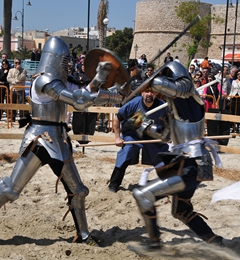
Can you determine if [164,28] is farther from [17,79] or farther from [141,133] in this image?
[141,133]

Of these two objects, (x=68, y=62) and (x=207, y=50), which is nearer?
(x=68, y=62)

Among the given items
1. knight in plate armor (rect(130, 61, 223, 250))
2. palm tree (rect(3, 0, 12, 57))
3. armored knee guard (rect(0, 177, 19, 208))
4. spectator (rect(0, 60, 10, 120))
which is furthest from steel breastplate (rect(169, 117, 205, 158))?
palm tree (rect(3, 0, 12, 57))

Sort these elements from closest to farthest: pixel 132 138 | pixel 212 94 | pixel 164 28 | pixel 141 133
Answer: pixel 141 133, pixel 132 138, pixel 212 94, pixel 164 28

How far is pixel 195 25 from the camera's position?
124 feet

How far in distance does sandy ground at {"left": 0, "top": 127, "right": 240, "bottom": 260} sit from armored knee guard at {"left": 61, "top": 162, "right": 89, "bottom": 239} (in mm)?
189

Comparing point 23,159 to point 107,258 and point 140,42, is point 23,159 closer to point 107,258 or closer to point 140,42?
point 107,258

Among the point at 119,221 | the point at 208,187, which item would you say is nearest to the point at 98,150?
the point at 208,187

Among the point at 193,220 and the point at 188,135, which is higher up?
the point at 188,135

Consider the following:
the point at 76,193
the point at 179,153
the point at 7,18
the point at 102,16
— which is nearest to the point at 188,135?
the point at 179,153

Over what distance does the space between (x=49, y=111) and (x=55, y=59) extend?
463mm

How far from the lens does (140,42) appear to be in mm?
43562

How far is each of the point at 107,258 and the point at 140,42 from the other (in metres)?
40.7

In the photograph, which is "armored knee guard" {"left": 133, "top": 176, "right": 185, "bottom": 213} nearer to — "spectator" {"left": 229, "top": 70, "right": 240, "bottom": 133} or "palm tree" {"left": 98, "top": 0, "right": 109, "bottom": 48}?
"spectator" {"left": 229, "top": 70, "right": 240, "bottom": 133}

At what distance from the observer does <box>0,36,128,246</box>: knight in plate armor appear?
13.2ft
